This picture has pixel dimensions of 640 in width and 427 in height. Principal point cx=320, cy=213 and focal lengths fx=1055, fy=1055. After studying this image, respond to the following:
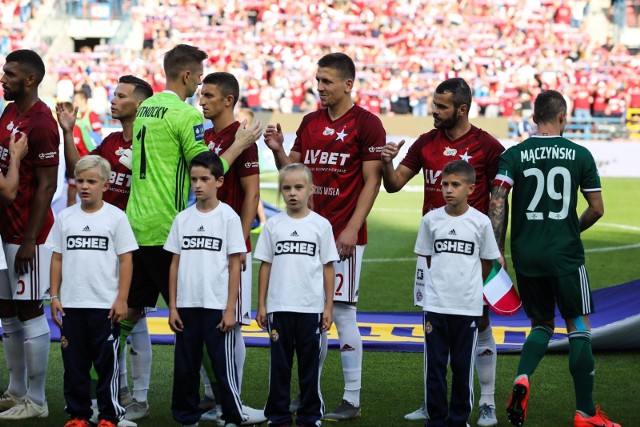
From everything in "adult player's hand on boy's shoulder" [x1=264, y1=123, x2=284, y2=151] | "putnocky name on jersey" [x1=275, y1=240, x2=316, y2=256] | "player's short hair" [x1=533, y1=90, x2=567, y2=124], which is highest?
"player's short hair" [x1=533, y1=90, x2=567, y2=124]

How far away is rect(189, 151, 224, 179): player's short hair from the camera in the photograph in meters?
5.44

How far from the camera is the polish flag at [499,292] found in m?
5.70

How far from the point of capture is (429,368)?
5.51 m

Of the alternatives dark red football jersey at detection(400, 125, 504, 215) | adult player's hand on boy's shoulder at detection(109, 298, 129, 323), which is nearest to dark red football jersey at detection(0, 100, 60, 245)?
adult player's hand on boy's shoulder at detection(109, 298, 129, 323)

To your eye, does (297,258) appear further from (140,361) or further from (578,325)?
(578,325)

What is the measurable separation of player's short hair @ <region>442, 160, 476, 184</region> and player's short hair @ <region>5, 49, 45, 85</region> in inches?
94.4

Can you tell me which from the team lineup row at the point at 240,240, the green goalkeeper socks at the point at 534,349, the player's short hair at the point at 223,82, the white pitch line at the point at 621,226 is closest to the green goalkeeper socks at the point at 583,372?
the team lineup row at the point at 240,240

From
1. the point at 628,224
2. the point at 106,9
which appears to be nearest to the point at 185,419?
the point at 628,224

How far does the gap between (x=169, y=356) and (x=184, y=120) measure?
2.52m

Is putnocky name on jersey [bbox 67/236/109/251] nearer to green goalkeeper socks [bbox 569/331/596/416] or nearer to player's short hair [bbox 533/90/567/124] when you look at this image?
player's short hair [bbox 533/90/567/124]

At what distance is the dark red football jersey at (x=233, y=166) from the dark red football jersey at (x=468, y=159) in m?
1.02

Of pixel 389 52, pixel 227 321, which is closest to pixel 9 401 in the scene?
pixel 227 321

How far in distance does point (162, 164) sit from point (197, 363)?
1.10 metres

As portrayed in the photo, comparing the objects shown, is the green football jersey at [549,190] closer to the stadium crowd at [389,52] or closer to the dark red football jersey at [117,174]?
the dark red football jersey at [117,174]
